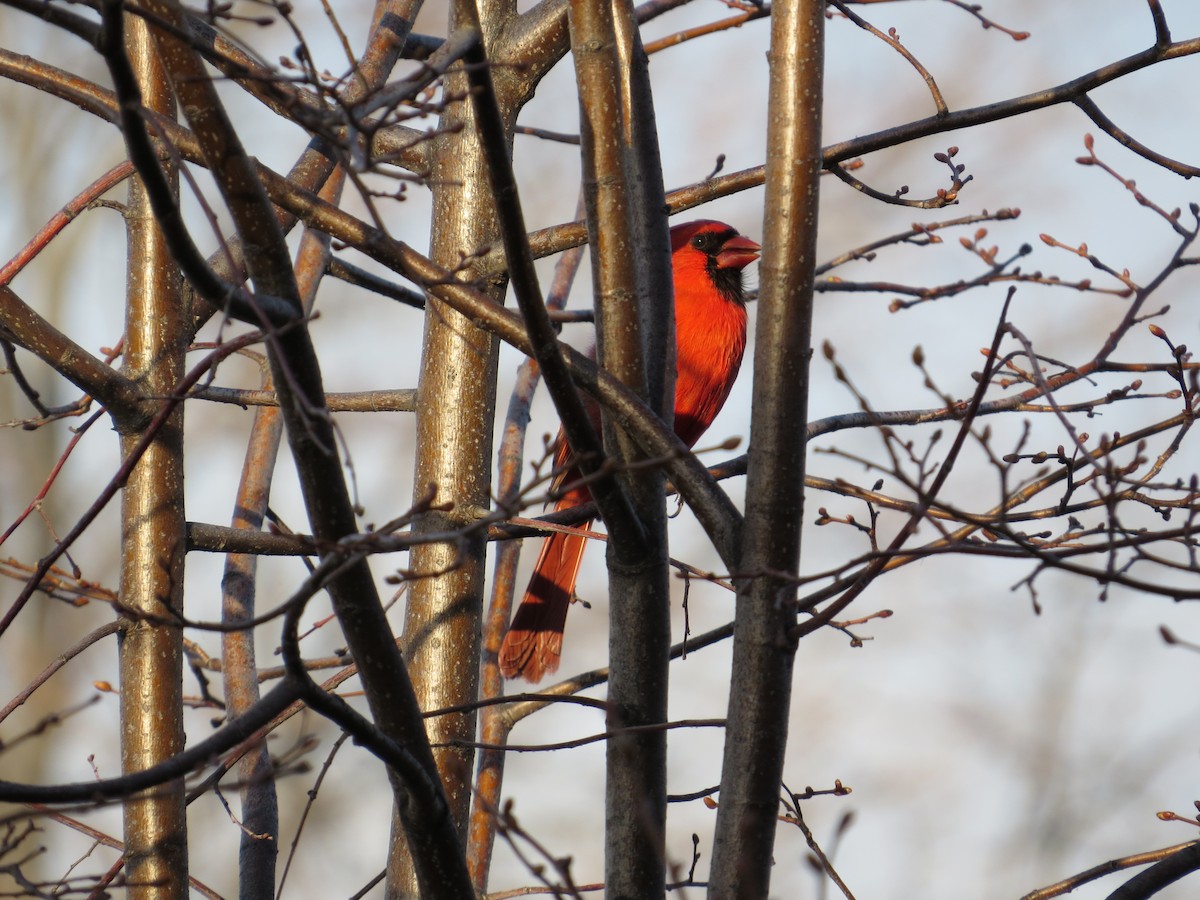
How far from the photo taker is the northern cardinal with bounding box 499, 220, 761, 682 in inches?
148

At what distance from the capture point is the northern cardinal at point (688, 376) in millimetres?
3748

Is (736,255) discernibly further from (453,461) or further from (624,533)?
(624,533)

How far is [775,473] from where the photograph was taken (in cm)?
175

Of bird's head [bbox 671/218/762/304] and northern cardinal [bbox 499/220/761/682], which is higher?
bird's head [bbox 671/218/762/304]

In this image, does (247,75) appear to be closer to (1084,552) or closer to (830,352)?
(830,352)

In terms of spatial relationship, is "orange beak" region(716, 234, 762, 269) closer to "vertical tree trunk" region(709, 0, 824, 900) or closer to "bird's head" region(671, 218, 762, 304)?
"bird's head" region(671, 218, 762, 304)

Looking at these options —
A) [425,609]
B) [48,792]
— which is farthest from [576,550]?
[48,792]

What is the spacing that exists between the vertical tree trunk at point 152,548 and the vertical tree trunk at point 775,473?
1.02m

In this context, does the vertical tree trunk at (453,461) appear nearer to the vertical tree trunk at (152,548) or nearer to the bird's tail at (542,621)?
the vertical tree trunk at (152,548)

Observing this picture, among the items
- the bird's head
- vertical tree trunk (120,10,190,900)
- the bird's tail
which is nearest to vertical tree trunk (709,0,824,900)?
vertical tree trunk (120,10,190,900)

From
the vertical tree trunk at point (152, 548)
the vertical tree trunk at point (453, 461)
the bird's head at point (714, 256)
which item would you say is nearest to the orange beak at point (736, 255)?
the bird's head at point (714, 256)

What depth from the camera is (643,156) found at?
6.73ft

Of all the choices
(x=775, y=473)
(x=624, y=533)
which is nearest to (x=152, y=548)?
(x=624, y=533)

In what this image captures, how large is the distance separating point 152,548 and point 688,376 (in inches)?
89.4
